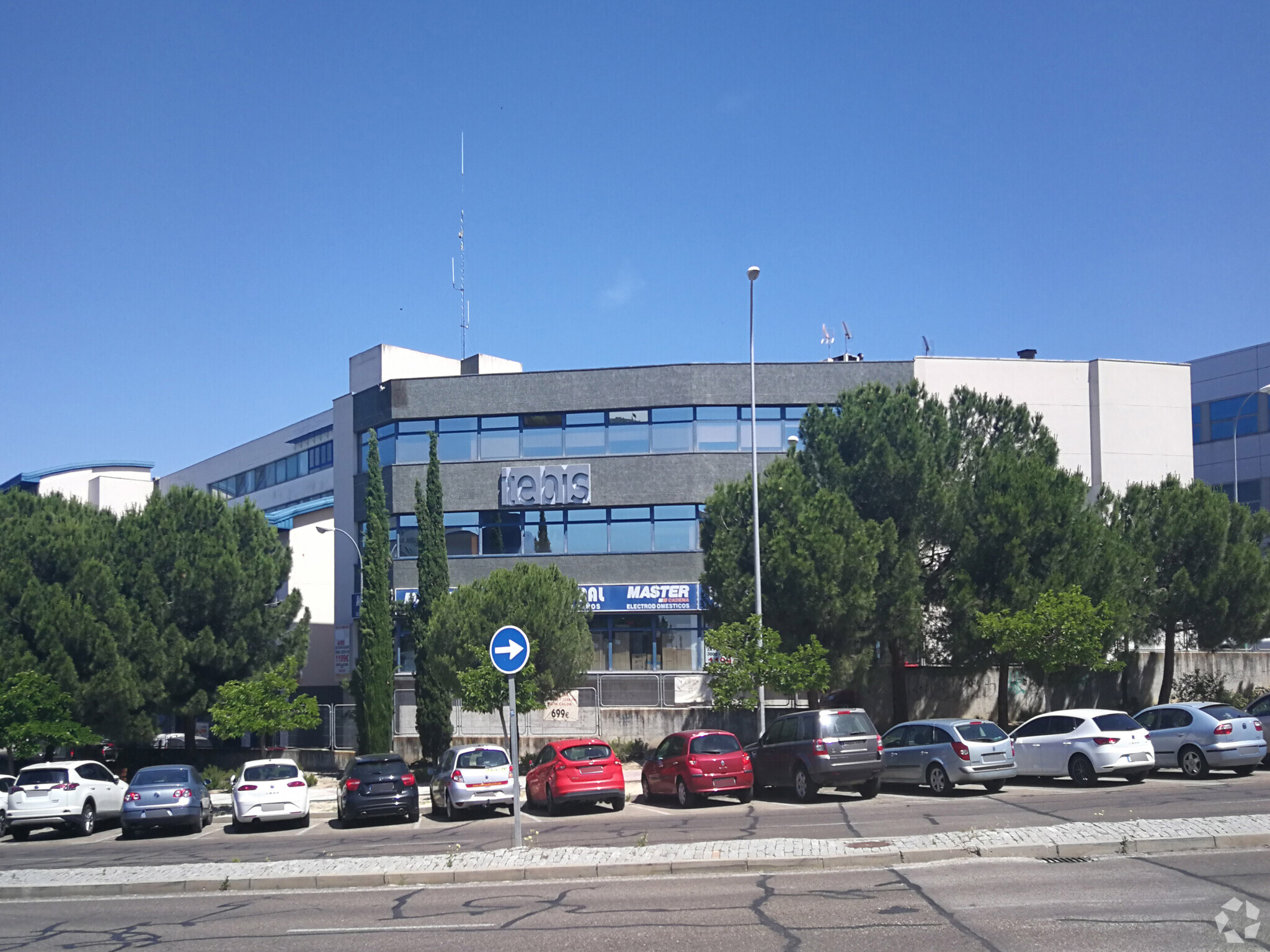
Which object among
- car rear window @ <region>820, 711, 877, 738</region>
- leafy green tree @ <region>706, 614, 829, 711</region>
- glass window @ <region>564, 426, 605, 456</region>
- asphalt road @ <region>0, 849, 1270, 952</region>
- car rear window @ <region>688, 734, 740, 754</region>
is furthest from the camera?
glass window @ <region>564, 426, 605, 456</region>

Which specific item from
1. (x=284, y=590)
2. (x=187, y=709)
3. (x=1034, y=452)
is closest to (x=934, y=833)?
(x=1034, y=452)

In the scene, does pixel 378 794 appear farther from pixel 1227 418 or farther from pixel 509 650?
pixel 1227 418

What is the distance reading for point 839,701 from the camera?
35.2 metres

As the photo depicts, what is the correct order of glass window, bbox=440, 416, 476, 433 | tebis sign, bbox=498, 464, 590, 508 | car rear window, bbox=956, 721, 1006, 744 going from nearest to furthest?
car rear window, bbox=956, 721, 1006, 744 < tebis sign, bbox=498, 464, 590, 508 < glass window, bbox=440, 416, 476, 433

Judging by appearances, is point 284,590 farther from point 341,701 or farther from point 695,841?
Result: point 695,841

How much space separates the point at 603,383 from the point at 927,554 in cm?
1407

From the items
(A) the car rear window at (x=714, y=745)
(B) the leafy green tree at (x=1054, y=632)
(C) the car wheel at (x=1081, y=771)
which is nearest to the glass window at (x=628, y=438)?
(B) the leafy green tree at (x=1054, y=632)

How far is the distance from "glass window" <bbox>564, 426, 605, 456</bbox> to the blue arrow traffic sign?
25465 mm

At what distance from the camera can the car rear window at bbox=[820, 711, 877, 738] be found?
22.0 m

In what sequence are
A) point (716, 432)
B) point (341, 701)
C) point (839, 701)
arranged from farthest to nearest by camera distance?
point (341, 701), point (716, 432), point (839, 701)

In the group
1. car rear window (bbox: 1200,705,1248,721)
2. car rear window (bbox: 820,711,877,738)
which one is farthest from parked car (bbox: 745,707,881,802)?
car rear window (bbox: 1200,705,1248,721)

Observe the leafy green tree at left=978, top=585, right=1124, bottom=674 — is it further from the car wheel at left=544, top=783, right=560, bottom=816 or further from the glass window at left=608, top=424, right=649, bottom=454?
the glass window at left=608, top=424, right=649, bottom=454

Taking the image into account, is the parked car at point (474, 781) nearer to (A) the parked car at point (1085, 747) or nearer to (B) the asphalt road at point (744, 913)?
(B) the asphalt road at point (744, 913)

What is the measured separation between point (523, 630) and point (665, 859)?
1688 cm
